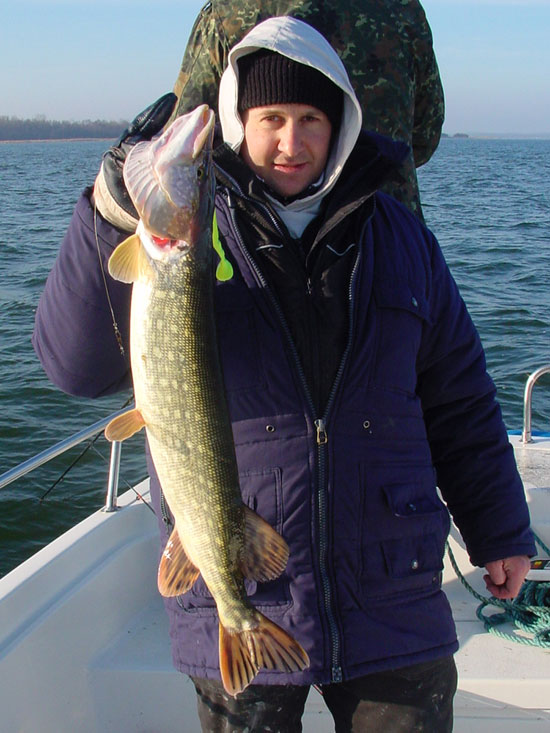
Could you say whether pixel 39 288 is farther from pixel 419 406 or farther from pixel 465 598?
pixel 419 406

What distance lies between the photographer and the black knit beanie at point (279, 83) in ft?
7.84

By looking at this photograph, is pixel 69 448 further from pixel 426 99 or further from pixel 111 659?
pixel 426 99

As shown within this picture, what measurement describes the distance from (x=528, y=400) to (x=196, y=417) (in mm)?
3269

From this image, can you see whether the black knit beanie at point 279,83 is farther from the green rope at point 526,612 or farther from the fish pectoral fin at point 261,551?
the green rope at point 526,612

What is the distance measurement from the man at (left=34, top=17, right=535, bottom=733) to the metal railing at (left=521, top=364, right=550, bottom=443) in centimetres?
229

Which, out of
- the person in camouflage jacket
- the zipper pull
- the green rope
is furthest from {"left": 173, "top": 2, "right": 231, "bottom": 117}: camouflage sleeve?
A: the green rope

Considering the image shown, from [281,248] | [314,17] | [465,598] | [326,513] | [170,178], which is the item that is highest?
[314,17]

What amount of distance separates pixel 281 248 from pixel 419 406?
0.66m

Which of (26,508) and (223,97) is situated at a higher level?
(223,97)

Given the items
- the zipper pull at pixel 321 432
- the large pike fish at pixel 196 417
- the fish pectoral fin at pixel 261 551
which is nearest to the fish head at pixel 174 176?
the large pike fish at pixel 196 417

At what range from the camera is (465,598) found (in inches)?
168

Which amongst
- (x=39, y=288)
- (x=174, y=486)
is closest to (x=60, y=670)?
(x=174, y=486)

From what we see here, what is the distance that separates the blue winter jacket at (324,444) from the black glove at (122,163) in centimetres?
7

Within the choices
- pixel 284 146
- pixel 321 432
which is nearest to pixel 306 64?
pixel 284 146
